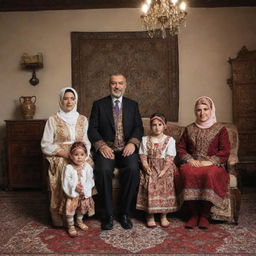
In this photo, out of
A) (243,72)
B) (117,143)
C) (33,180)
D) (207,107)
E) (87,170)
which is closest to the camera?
(87,170)

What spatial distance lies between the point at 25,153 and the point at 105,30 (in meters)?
2.33

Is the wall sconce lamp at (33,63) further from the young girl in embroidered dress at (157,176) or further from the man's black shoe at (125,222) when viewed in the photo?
the man's black shoe at (125,222)

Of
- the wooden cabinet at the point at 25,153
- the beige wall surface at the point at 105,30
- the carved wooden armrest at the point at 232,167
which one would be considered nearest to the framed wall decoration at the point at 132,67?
the beige wall surface at the point at 105,30

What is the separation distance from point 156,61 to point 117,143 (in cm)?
228

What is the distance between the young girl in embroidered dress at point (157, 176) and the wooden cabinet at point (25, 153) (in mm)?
2117

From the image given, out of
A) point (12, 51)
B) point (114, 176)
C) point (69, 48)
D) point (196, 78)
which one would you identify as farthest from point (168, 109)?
point (12, 51)

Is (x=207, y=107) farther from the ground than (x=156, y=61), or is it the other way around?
(x=156, y=61)

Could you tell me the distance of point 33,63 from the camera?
5.20m

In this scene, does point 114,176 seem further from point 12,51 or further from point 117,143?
point 12,51

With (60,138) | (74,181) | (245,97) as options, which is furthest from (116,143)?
(245,97)

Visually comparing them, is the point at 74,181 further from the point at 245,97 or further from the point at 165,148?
the point at 245,97

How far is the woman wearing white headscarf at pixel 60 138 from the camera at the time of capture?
3.10 m

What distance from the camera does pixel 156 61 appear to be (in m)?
5.33

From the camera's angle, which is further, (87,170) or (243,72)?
(243,72)
